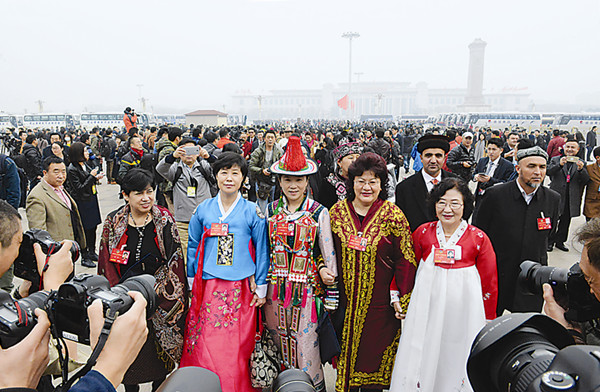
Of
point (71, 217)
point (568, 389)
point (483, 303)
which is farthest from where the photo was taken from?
point (71, 217)

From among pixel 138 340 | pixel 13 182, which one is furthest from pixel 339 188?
pixel 13 182

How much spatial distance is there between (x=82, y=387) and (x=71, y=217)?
3.47 metres

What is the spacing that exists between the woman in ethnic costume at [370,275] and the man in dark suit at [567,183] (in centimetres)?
435

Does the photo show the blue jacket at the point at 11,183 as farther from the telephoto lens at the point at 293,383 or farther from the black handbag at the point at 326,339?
the telephoto lens at the point at 293,383

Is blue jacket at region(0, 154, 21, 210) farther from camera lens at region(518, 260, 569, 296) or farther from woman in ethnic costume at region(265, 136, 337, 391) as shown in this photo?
camera lens at region(518, 260, 569, 296)

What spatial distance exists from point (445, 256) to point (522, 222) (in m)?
0.99

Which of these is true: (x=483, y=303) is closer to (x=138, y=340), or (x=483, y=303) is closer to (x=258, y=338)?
(x=258, y=338)

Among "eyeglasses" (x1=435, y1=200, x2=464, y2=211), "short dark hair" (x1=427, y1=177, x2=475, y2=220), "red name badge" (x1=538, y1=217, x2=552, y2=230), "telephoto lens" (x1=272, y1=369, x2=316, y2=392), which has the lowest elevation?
"telephoto lens" (x1=272, y1=369, x2=316, y2=392)

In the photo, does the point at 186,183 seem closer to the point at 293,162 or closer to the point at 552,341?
the point at 293,162

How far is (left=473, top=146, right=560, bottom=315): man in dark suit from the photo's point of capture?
2.86 m

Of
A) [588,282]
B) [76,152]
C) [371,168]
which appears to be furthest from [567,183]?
[76,152]

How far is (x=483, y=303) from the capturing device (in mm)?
2338

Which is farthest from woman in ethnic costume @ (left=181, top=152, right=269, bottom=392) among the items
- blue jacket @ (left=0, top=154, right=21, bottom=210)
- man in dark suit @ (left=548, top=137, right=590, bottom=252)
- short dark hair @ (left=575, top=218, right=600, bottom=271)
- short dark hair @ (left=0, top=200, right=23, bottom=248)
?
man in dark suit @ (left=548, top=137, right=590, bottom=252)

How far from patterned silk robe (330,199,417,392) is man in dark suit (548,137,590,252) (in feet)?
14.3
